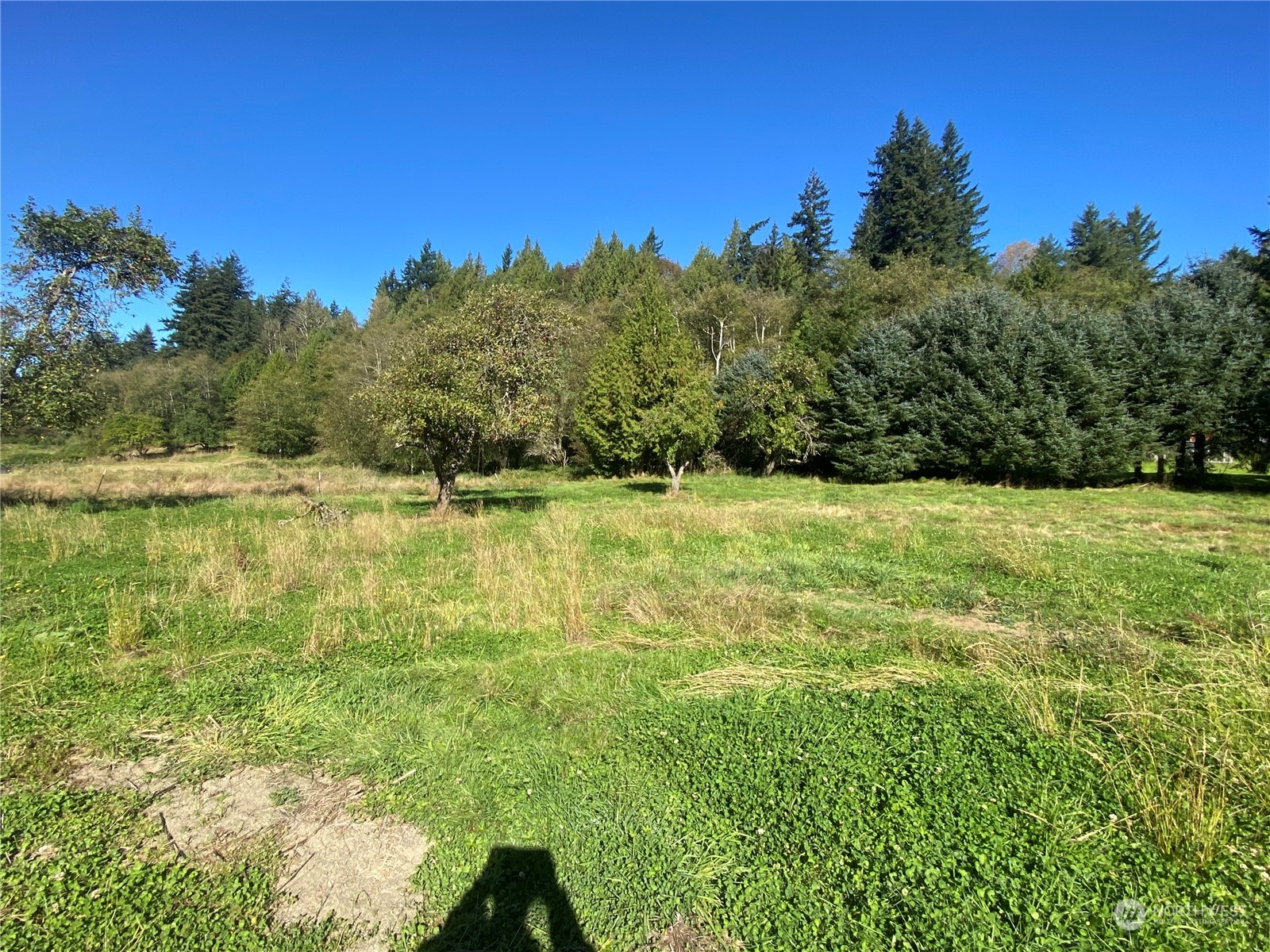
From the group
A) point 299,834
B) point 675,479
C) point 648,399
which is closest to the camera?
point 299,834

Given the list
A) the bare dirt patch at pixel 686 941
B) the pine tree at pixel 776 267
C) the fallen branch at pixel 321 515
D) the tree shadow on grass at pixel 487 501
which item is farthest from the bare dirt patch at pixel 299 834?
the pine tree at pixel 776 267

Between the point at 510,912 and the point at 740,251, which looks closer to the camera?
the point at 510,912

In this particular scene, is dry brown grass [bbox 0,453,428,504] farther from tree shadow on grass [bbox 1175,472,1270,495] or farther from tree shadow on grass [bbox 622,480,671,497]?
tree shadow on grass [bbox 1175,472,1270,495]

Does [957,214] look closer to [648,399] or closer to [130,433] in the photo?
[648,399]

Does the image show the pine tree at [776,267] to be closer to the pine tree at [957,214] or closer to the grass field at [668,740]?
the pine tree at [957,214]

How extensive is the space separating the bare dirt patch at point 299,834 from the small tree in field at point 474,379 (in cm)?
1059

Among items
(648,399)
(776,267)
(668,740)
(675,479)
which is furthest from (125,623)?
(776,267)

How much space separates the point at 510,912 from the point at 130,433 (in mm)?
60686

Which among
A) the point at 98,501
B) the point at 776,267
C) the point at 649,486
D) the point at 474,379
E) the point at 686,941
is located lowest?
the point at 686,941

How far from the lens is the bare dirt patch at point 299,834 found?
9.34 ft

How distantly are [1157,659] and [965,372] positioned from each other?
1022 inches

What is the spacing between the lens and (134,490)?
20266 mm

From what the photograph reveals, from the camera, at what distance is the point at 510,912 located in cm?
279

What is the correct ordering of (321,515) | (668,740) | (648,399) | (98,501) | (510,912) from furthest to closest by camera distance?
(648,399), (98,501), (321,515), (668,740), (510,912)
